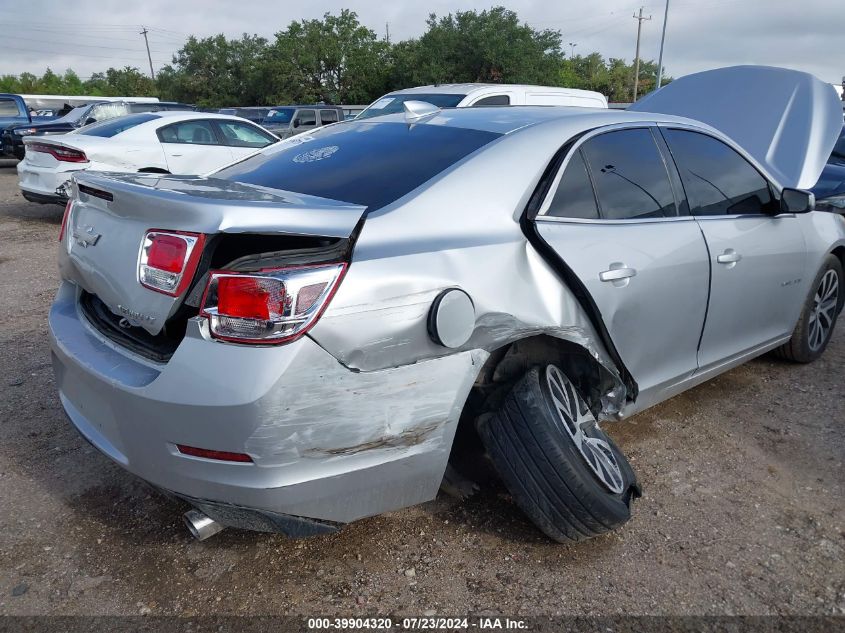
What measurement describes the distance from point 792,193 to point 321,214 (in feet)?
8.91

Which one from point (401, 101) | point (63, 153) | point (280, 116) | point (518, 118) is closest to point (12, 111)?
point (280, 116)

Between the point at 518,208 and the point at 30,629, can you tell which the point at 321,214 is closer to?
the point at 518,208

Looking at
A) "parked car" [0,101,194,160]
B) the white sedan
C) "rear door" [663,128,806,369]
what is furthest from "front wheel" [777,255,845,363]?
"parked car" [0,101,194,160]

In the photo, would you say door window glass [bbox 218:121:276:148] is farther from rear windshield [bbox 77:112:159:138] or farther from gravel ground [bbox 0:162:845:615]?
gravel ground [bbox 0:162:845:615]

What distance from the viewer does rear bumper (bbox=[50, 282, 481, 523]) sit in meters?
1.92

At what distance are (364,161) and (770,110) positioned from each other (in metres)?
3.90

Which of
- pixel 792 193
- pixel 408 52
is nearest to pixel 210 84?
pixel 408 52

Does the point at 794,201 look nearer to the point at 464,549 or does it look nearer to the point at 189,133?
the point at 464,549

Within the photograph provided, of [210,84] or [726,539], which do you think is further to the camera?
[210,84]

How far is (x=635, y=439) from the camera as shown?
346 centimetres

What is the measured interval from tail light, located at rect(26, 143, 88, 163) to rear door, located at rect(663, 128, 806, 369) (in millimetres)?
7711

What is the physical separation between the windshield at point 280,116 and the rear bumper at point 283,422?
60.6 ft

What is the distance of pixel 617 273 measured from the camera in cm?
266

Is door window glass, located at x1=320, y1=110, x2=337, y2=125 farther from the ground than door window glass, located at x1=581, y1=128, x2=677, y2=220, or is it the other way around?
door window glass, located at x1=581, y1=128, x2=677, y2=220
